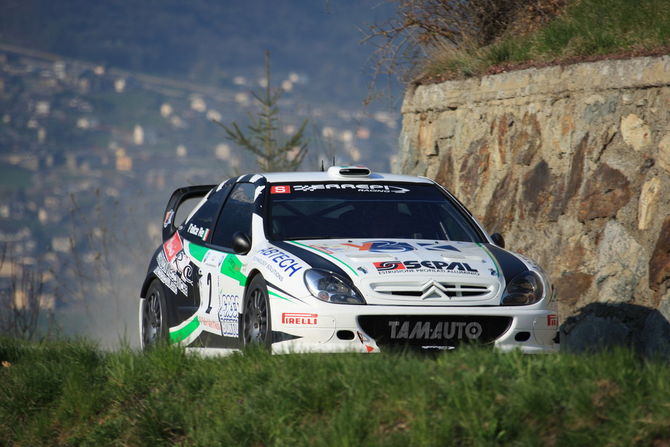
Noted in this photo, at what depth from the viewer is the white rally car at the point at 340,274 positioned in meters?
7.32

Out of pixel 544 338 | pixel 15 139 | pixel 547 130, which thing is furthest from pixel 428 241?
pixel 15 139

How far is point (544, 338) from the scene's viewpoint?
301 inches

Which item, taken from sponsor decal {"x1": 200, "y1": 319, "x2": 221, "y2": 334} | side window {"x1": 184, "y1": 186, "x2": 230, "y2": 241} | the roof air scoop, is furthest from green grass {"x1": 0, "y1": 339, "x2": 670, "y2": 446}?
the roof air scoop

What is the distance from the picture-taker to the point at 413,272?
295 inches

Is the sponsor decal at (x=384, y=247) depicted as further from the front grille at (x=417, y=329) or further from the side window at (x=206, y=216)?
the side window at (x=206, y=216)

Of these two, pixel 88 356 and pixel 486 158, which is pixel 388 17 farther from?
pixel 88 356

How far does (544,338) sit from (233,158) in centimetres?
1652

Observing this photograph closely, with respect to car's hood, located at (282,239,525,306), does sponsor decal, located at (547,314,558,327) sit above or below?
below

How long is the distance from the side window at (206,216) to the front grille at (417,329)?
7.78 ft

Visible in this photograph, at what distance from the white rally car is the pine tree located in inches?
571

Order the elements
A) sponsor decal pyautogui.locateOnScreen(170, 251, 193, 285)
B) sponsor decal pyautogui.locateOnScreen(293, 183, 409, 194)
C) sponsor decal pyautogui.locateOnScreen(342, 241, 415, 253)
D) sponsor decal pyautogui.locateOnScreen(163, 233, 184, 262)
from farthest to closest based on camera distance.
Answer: sponsor decal pyautogui.locateOnScreen(163, 233, 184, 262)
sponsor decal pyautogui.locateOnScreen(170, 251, 193, 285)
sponsor decal pyautogui.locateOnScreen(293, 183, 409, 194)
sponsor decal pyautogui.locateOnScreen(342, 241, 415, 253)

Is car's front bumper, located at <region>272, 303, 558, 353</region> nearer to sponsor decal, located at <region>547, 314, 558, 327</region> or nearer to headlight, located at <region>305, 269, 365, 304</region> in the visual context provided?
headlight, located at <region>305, 269, 365, 304</region>

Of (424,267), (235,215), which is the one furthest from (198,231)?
(424,267)

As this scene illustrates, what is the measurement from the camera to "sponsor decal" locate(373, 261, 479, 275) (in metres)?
7.51
